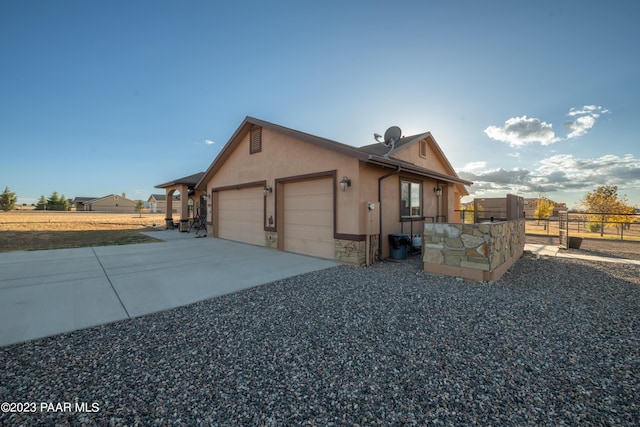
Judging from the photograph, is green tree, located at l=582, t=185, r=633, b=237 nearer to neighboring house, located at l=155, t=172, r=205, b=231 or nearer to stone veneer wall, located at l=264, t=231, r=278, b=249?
stone veneer wall, located at l=264, t=231, r=278, b=249

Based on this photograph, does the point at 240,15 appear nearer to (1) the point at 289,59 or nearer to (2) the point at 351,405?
(1) the point at 289,59

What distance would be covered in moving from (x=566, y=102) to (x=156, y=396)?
1356 cm

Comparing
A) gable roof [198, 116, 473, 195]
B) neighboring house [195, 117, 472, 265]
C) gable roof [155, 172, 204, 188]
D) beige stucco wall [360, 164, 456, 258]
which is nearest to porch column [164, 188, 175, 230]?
gable roof [155, 172, 204, 188]

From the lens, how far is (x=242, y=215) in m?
11.6

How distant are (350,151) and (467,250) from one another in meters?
3.76

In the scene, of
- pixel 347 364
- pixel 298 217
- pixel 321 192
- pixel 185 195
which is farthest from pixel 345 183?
pixel 185 195

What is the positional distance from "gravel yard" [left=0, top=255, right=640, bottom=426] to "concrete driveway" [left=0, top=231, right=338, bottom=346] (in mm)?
519

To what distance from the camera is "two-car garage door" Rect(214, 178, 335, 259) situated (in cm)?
786

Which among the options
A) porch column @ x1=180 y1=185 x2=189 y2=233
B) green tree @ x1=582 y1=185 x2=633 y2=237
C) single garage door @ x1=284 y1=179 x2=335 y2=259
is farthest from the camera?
green tree @ x1=582 y1=185 x2=633 y2=237

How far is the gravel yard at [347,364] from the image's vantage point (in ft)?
6.24

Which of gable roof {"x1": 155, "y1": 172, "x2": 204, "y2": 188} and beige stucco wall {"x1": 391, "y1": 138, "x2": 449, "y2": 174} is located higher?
beige stucco wall {"x1": 391, "y1": 138, "x2": 449, "y2": 174}

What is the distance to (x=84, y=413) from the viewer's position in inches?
73.7

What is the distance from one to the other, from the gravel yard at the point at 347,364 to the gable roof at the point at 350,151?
392 centimetres

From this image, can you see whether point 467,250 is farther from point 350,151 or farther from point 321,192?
point 321,192
